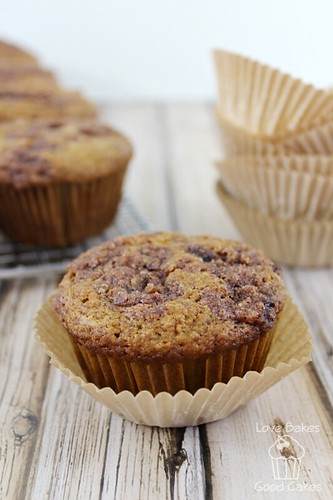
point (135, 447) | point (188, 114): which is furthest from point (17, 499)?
point (188, 114)

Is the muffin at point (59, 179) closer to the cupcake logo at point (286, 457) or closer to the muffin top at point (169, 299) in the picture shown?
the muffin top at point (169, 299)

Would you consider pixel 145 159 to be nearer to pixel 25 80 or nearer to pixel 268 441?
pixel 25 80

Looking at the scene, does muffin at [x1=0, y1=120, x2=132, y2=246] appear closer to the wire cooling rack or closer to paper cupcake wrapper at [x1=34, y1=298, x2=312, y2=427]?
the wire cooling rack

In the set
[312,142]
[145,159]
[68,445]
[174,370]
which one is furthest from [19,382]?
[145,159]

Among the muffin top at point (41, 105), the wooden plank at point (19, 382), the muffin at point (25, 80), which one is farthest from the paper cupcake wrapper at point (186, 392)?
the muffin at point (25, 80)

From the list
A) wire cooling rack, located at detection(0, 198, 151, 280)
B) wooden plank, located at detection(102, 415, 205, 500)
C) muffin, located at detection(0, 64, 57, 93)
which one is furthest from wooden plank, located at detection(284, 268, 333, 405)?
muffin, located at detection(0, 64, 57, 93)
